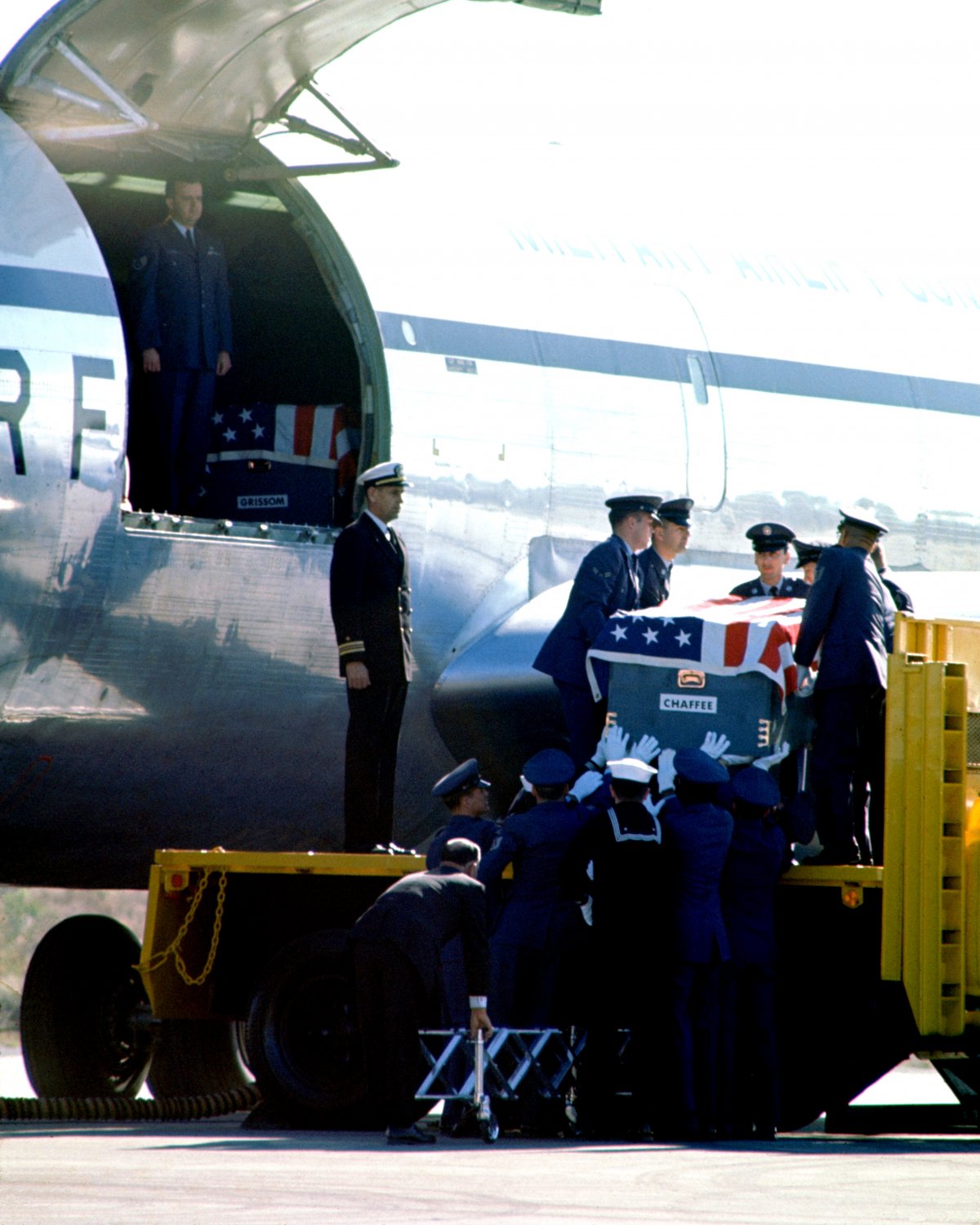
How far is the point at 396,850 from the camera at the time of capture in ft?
41.7

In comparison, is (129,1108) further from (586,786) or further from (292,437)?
(292,437)

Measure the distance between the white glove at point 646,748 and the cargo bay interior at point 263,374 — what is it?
109 inches

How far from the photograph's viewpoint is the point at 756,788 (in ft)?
38.8

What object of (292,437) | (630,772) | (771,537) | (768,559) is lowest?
(630,772)

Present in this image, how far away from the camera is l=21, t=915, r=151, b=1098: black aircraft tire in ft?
49.3

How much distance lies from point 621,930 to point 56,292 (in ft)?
16.3

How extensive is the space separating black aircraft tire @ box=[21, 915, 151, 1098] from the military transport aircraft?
0.89m

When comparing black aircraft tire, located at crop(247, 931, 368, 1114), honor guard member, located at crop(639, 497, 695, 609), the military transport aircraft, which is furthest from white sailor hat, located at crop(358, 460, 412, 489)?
black aircraft tire, located at crop(247, 931, 368, 1114)

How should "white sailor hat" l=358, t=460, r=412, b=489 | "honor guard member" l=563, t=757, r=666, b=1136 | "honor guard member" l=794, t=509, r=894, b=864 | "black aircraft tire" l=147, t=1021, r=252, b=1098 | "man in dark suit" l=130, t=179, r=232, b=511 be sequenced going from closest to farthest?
"honor guard member" l=563, t=757, r=666, b=1136, "honor guard member" l=794, t=509, r=894, b=864, "white sailor hat" l=358, t=460, r=412, b=489, "man in dark suit" l=130, t=179, r=232, b=511, "black aircraft tire" l=147, t=1021, r=252, b=1098

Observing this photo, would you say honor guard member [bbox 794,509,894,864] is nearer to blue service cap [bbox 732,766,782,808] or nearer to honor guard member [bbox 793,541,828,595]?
blue service cap [bbox 732,766,782,808]

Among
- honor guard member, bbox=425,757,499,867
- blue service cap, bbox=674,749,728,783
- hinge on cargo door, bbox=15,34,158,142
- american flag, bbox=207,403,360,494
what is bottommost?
honor guard member, bbox=425,757,499,867

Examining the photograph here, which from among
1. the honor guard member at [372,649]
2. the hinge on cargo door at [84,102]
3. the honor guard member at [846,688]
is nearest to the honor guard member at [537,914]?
the honor guard member at [372,649]

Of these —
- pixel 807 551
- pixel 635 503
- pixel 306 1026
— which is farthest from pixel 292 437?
pixel 306 1026

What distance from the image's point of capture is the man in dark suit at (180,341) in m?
13.7
